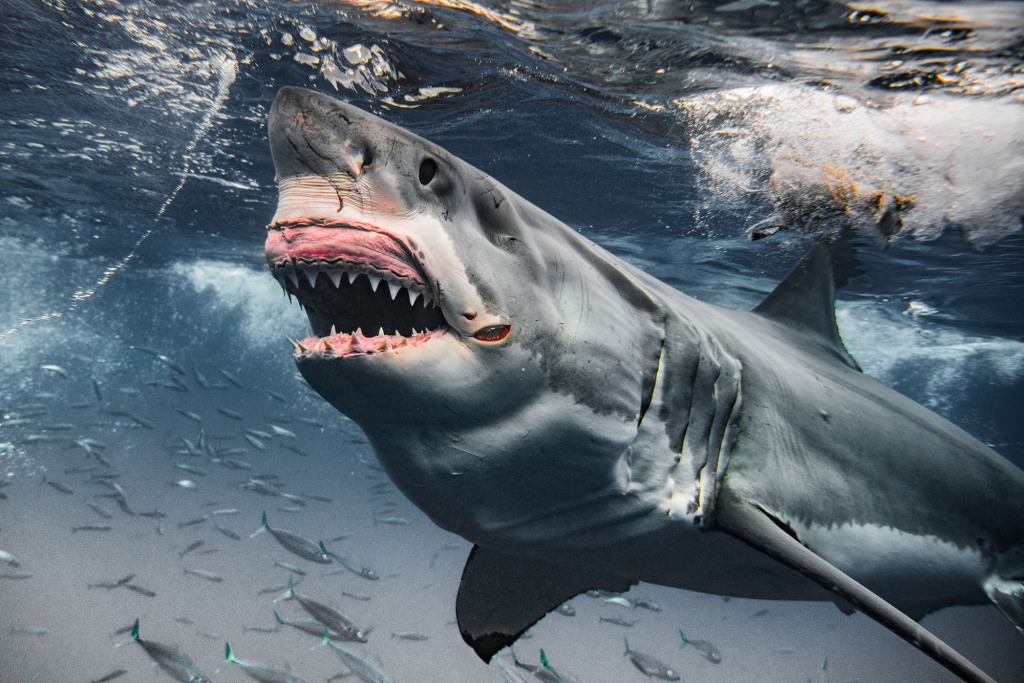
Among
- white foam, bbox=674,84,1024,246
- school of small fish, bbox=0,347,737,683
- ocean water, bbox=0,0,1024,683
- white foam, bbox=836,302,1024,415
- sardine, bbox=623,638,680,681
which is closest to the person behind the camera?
ocean water, bbox=0,0,1024,683

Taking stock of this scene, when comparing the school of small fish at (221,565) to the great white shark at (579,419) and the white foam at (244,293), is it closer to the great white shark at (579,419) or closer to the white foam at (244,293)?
the great white shark at (579,419)

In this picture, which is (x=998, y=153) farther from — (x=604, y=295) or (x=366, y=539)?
(x=366, y=539)

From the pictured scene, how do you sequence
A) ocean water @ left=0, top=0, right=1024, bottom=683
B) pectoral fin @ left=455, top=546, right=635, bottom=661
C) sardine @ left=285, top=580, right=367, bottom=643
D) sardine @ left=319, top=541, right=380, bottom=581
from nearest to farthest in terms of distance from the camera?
pectoral fin @ left=455, top=546, right=635, bottom=661
ocean water @ left=0, top=0, right=1024, bottom=683
sardine @ left=285, top=580, right=367, bottom=643
sardine @ left=319, top=541, right=380, bottom=581

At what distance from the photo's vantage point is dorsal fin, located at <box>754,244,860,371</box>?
366 centimetres

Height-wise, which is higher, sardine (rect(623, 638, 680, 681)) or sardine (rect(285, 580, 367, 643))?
sardine (rect(285, 580, 367, 643))

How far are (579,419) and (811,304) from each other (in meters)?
2.70

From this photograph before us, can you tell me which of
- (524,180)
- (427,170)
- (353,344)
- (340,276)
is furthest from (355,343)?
(524,180)

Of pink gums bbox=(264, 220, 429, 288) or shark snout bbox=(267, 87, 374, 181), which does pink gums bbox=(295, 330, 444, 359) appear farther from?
shark snout bbox=(267, 87, 374, 181)

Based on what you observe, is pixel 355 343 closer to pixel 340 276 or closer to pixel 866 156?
→ pixel 340 276

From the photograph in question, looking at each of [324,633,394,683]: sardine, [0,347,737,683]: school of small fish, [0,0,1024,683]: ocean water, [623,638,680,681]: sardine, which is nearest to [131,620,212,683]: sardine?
[0,347,737,683]: school of small fish

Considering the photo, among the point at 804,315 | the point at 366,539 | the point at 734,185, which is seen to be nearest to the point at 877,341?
the point at 734,185

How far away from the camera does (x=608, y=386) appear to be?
1.77 metres

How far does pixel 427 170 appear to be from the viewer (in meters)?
1.52

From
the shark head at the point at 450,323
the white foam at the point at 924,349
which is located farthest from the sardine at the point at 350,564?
the white foam at the point at 924,349
